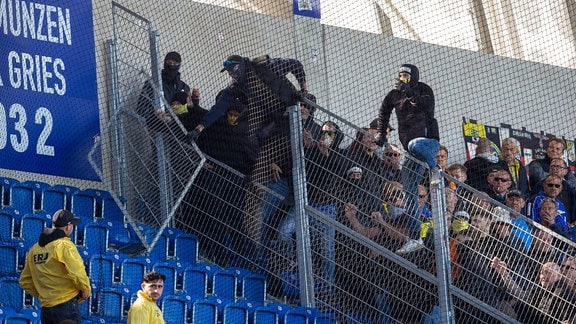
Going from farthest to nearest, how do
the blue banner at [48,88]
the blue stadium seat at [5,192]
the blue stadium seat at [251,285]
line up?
1. the blue banner at [48,88]
2. the blue stadium seat at [5,192]
3. the blue stadium seat at [251,285]

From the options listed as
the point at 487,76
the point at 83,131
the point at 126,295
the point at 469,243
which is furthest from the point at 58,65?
the point at 487,76

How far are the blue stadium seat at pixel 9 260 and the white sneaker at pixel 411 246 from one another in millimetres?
2855

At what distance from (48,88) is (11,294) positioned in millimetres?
3021

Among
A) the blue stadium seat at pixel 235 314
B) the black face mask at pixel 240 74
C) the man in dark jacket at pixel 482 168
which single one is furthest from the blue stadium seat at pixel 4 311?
the man in dark jacket at pixel 482 168

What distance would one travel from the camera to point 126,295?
29.6ft

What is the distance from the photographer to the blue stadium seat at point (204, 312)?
9094mm

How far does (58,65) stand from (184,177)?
179cm

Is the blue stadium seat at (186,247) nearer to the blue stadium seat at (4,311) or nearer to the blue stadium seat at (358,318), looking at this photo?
the blue stadium seat at (358,318)

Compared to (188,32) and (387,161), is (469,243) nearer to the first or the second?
(387,161)

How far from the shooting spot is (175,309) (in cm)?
905

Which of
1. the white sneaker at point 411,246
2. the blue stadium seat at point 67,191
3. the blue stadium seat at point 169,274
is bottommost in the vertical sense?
the blue stadium seat at point 169,274

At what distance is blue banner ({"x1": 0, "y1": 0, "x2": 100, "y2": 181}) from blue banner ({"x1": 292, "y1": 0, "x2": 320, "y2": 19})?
2.46 meters

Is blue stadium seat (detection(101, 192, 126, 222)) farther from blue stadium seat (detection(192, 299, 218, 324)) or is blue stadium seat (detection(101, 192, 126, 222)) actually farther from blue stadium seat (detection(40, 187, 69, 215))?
blue stadium seat (detection(192, 299, 218, 324))

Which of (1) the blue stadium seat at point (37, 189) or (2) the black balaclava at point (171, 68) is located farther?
(2) the black balaclava at point (171, 68)
